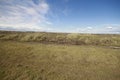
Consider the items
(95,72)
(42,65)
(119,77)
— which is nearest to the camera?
(119,77)

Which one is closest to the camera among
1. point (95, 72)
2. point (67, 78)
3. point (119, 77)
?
point (67, 78)

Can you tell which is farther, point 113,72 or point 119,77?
point 113,72

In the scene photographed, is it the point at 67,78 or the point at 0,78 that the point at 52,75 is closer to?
the point at 67,78

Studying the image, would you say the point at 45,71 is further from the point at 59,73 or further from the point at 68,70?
the point at 68,70

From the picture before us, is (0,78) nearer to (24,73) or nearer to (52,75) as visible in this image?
(24,73)

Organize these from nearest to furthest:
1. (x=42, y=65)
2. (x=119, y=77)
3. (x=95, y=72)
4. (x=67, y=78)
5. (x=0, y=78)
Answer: (x=0, y=78) → (x=67, y=78) → (x=119, y=77) → (x=95, y=72) → (x=42, y=65)

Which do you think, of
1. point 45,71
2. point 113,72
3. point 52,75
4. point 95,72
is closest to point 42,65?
point 45,71

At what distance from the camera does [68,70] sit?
856cm

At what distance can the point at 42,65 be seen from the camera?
368 inches

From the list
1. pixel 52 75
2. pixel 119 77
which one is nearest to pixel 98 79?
pixel 119 77

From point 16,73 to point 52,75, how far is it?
252 cm

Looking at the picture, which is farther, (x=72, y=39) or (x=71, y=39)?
(x=71, y=39)

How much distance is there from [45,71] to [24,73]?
1518 millimetres

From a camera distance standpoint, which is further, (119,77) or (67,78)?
(119,77)
